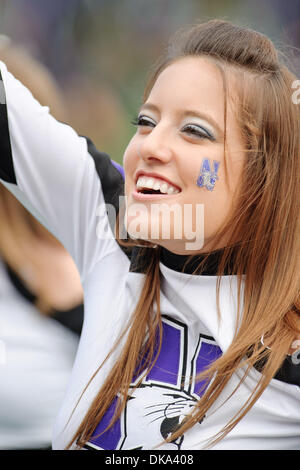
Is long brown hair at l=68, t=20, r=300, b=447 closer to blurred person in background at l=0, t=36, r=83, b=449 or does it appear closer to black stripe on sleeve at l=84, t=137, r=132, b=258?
black stripe on sleeve at l=84, t=137, r=132, b=258

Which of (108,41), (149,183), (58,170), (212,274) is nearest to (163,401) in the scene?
(212,274)

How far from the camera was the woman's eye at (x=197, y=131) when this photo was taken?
60 cm

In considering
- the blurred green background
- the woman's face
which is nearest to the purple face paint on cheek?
the woman's face

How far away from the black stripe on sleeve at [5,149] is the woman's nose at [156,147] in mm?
277

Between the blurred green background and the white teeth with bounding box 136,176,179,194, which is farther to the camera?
the blurred green background

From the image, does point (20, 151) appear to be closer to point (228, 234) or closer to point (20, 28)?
point (228, 234)

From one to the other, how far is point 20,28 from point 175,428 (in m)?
1.29

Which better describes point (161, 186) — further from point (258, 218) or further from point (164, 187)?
point (258, 218)

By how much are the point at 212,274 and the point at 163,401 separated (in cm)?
17

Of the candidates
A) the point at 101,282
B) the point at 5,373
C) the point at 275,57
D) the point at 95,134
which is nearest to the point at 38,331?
the point at 5,373

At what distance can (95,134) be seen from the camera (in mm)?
1639

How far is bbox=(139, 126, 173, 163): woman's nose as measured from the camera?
23.3 inches

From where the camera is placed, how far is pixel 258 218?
64cm

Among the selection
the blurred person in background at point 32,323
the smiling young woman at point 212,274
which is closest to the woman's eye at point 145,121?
the smiling young woman at point 212,274
